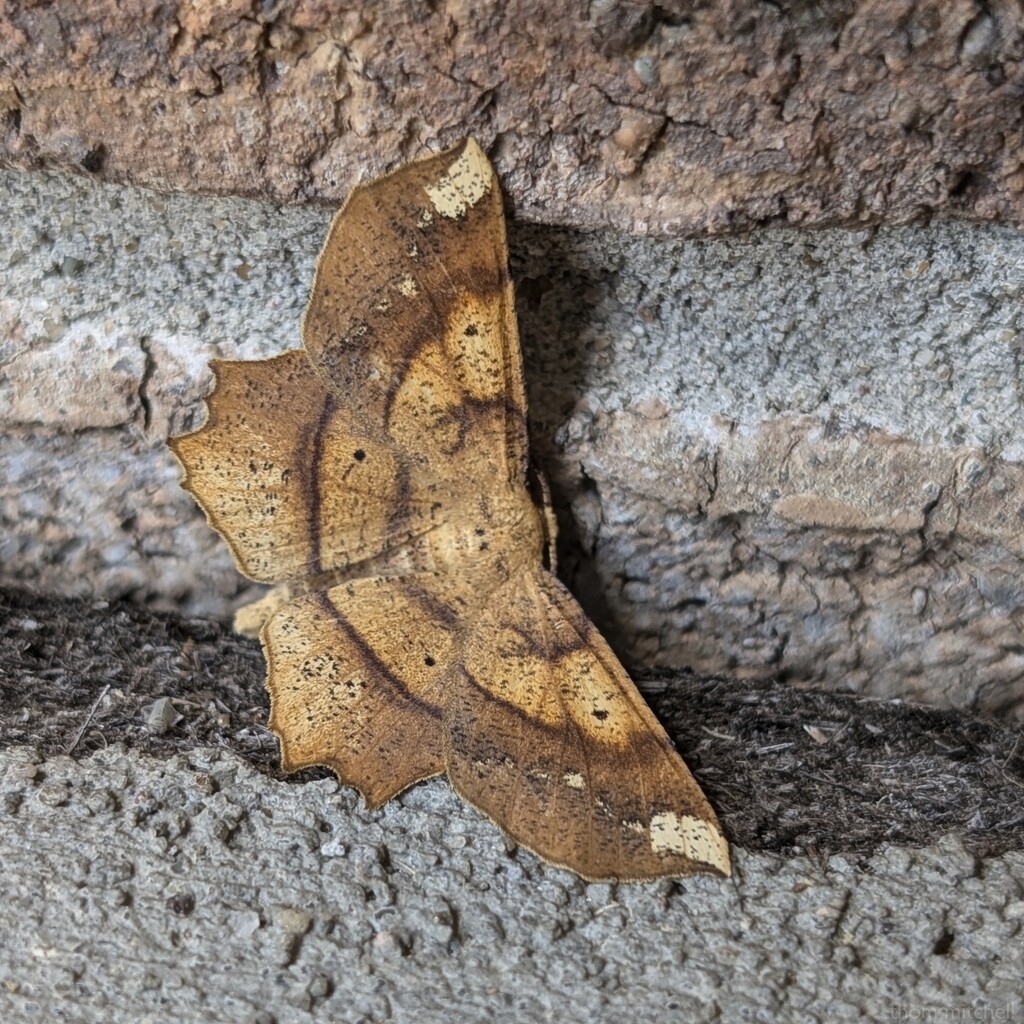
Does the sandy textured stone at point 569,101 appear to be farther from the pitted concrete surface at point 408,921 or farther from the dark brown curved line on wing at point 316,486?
the pitted concrete surface at point 408,921

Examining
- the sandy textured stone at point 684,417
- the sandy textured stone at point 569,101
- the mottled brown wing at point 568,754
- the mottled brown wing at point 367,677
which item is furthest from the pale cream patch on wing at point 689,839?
the sandy textured stone at point 569,101

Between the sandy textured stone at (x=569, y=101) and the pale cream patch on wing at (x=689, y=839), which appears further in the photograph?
the pale cream patch on wing at (x=689, y=839)

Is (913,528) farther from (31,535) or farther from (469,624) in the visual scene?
(31,535)

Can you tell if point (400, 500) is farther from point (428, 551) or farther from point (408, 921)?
point (408, 921)

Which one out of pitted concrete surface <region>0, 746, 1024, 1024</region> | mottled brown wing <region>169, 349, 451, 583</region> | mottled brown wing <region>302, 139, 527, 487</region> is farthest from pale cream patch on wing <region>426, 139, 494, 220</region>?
pitted concrete surface <region>0, 746, 1024, 1024</region>

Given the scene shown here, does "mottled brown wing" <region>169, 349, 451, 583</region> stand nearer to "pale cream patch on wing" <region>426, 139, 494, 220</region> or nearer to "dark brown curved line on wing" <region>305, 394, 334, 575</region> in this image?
"dark brown curved line on wing" <region>305, 394, 334, 575</region>

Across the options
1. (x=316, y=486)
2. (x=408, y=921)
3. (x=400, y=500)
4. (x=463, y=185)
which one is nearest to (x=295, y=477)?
(x=316, y=486)

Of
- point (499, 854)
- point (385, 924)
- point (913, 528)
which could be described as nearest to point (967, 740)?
point (913, 528)
